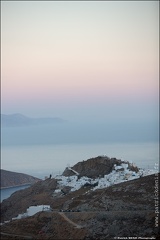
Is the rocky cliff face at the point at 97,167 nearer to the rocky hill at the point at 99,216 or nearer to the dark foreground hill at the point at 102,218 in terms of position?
the rocky hill at the point at 99,216

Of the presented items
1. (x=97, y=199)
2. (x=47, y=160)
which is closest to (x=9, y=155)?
(x=47, y=160)

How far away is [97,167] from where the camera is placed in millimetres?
46438

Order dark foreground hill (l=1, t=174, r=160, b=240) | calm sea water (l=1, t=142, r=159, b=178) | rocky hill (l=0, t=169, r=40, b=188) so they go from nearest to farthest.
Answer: dark foreground hill (l=1, t=174, r=160, b=240), rocky hill (l=0, t=169, r=40, b=188), calm sea water (l=1, t=142, r=159, b=178)

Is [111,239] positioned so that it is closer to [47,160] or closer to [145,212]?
[145,212]

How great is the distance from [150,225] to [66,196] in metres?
17.1

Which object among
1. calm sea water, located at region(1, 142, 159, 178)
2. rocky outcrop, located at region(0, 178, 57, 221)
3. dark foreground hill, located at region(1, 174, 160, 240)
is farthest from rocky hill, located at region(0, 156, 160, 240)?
calm sea water, located at region(1, 142, 159, 178)

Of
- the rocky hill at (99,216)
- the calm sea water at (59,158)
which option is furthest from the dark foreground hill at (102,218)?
the calm sea water at (59,158)

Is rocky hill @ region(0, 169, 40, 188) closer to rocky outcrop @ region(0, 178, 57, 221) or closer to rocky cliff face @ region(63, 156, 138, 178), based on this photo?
rocky outcrop @ region(0, 178, 57, 221)

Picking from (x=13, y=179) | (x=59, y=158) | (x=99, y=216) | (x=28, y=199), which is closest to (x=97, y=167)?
(x=28, y=199)

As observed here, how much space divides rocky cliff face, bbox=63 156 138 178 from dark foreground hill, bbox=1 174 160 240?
9925mm

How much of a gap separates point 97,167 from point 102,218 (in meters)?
20.1

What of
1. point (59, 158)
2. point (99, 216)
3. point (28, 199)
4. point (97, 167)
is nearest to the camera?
point (99, 216)

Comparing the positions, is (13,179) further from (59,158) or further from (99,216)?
(99,216)

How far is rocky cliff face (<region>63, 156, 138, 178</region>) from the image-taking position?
1770 inches
